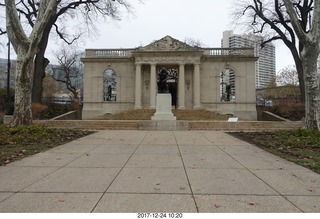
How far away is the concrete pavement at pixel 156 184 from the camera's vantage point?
12.7ft

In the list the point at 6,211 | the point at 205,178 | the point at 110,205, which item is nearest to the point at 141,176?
the point at 205,178

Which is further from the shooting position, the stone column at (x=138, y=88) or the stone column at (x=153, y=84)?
the stone column at (x=138, y=88)

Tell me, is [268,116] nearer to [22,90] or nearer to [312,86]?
[312,86]

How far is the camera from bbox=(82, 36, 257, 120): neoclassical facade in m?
33.8

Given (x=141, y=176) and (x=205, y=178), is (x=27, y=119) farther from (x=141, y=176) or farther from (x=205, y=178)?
(x=205, y=178)

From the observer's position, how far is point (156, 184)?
4938mm

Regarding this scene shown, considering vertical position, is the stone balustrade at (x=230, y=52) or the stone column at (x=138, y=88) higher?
the stone balustrade at (x=230, y=52)

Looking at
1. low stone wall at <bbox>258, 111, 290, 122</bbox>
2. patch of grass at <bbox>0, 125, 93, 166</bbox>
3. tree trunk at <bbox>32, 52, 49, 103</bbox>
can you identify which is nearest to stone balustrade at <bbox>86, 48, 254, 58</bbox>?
low stone wall at <bbox>258, 111, 290, 122</bbox>

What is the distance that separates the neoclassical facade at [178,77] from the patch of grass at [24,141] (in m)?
21.8

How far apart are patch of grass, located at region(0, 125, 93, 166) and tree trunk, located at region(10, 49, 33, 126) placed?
0.93 metres

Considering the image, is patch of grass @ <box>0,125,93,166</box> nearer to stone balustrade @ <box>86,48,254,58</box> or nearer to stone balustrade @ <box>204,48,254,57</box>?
stone balustrade @ <box>86,48,254,58</box>

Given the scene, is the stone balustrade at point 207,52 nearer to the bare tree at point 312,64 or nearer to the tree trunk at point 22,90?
the bare tree at point 312,64

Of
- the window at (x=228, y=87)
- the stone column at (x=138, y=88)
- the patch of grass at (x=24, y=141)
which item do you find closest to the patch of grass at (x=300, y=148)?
the patch of grass at (x=24, y=141)

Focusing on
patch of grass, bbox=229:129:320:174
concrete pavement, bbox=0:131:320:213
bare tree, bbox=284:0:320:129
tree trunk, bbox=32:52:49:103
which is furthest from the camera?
tree trunk, bbox=32:52:49:103
